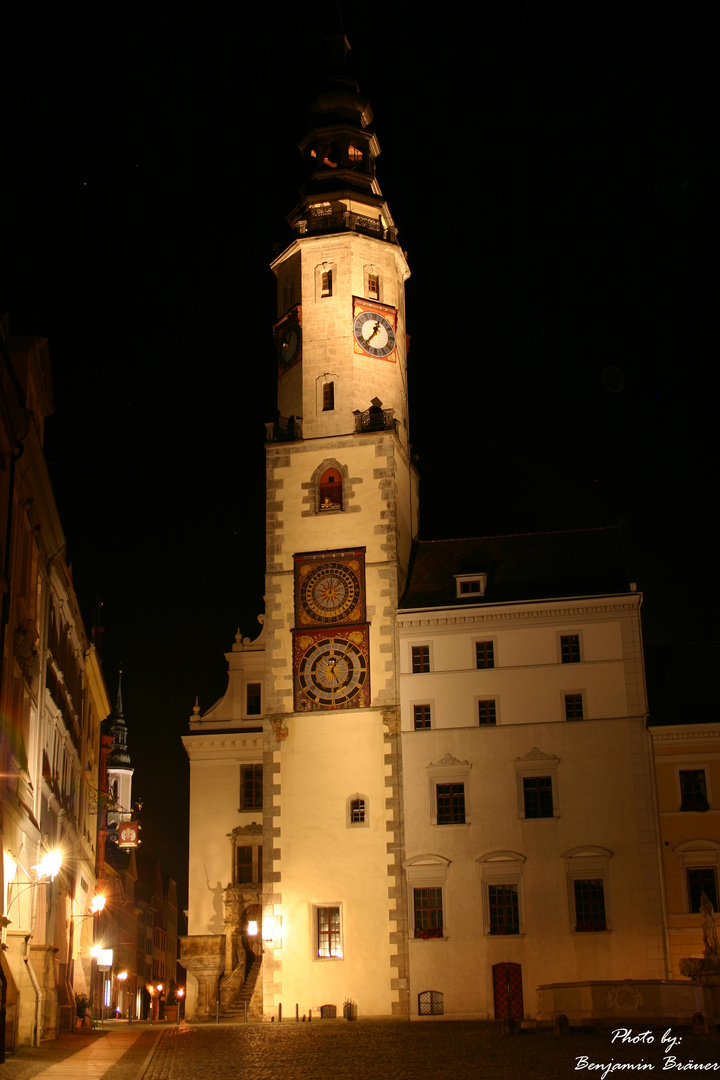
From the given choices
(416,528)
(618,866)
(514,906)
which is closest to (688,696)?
(618,866)

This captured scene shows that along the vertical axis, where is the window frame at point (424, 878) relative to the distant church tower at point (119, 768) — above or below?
below

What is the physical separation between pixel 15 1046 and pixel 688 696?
27.7 metres

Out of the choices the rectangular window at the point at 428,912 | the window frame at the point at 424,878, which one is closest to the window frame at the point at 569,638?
the window frame at the point at 424,878

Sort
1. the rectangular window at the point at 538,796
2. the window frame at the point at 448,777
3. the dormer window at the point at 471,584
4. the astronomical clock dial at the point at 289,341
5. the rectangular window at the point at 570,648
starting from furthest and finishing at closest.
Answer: the astronomical clock dial at the point at 289,341 < the dormer window at the point at 471,584 < the rectangular window at the point at 570,648 < the window frame at the point at 448,777 < the rectangular window at the point at 538,796

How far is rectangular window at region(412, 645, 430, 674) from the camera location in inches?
1821

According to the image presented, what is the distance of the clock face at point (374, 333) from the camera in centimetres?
5175

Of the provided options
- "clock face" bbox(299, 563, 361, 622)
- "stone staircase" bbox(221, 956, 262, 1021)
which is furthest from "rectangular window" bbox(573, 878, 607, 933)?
"clock face" bbox(299, 563, 361, 622)

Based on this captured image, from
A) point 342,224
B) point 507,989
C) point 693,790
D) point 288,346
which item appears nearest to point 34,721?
point 507,989

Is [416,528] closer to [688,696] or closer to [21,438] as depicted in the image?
[688,696]

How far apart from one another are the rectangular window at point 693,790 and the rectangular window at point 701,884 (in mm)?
2011

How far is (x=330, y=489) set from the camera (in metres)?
49.8

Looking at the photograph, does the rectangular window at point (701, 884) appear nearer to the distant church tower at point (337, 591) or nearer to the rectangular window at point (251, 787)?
the distant church tower at point (337, 591)

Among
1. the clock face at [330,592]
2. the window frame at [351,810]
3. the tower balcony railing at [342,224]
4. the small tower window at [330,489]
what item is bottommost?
A: the window frame at [351,810]

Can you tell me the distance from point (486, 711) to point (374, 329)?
54.2ft
